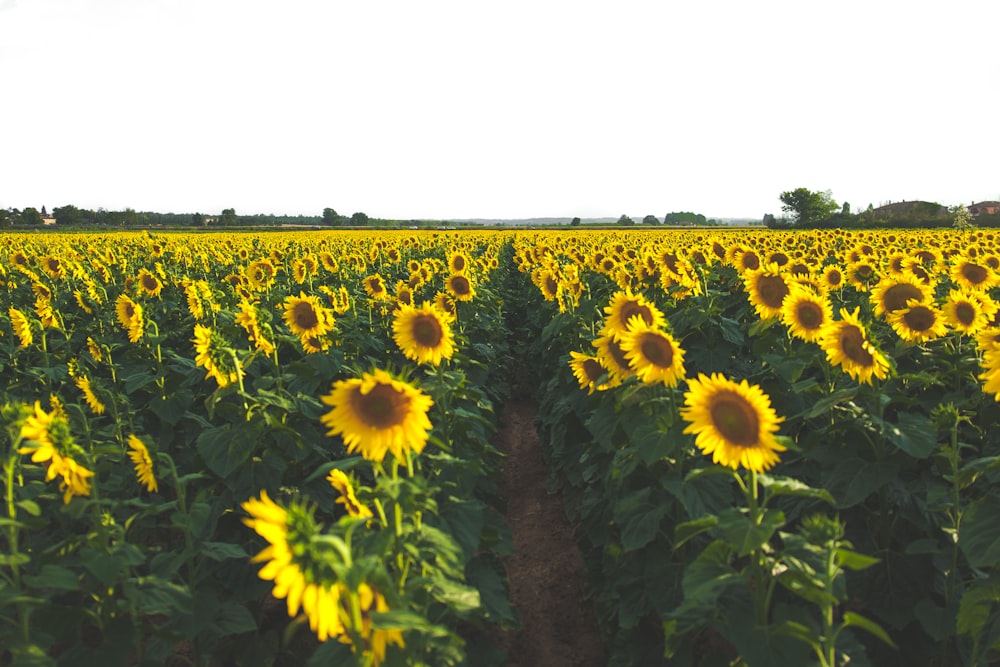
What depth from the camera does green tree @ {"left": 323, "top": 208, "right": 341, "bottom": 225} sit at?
299 ft

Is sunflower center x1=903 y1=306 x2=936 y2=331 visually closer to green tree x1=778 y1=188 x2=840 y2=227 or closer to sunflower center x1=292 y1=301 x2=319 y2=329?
sunflower center x1=292 y1=301 x2=319 y2=329

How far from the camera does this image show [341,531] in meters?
1.86

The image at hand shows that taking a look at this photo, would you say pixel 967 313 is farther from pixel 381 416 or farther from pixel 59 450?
pixel 59 450

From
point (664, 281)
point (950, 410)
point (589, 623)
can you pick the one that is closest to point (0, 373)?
point (589, 623)

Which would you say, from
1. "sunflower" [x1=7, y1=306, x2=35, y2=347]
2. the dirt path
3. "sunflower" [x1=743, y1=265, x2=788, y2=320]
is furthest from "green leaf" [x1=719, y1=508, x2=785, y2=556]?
"sunflower" [x1=7, y1=306, x2=35, y2=347]

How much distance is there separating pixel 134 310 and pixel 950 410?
647 cm

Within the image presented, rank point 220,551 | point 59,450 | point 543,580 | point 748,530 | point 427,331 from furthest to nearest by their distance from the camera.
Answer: point 543,580, point 427,331, point 220,551, point 59,450, point 748,530

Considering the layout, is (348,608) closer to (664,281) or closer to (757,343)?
(757,343)

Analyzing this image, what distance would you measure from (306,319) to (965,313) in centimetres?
488

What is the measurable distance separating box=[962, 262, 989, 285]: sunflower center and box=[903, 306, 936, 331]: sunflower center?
2.64m

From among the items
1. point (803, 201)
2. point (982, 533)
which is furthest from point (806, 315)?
point (803, 201)

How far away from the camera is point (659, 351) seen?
3273mm

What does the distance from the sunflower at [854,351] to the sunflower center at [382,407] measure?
8.34ft

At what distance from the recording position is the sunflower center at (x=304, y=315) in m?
5.06
